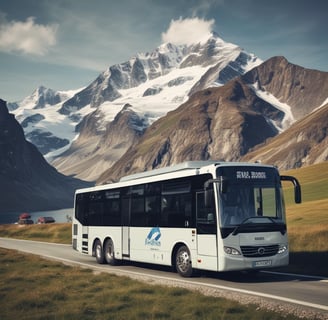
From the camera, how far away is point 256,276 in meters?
19.5

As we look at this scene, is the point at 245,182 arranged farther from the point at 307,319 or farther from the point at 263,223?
the point at 307,319

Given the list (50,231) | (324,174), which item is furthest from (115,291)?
(324,174)

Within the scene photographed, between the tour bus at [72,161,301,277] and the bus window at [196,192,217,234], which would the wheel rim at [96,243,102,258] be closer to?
the tour bus at [72,161,301,277]

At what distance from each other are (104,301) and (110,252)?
12207 millimetres

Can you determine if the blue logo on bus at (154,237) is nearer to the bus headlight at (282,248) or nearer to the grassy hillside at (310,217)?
the bus headlight at (282,248)

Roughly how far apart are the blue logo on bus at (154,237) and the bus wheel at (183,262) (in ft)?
4.62

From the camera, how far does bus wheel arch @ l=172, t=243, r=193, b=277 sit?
62.1ft

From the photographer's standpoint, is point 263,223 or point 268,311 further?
point 263,223

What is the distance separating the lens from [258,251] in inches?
680

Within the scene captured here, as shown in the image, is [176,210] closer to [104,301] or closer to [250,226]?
[250,226]

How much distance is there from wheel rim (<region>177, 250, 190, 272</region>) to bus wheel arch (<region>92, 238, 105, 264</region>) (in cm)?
792

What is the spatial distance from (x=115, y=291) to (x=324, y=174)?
72611 mm

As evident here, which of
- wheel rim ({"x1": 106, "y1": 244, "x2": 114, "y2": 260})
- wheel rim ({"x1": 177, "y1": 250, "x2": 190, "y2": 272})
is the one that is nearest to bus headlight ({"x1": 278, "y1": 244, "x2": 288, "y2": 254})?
wheel rim ({"x1": 177, "y1": 250, "x2": 190, "y2": 272})

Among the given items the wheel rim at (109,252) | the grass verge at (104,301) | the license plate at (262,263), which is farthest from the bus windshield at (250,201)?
the wheel rim at (109,252)
